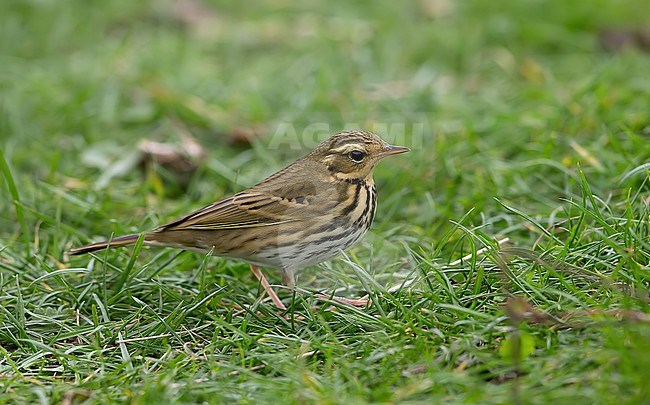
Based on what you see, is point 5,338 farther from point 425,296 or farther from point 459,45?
point 459,45

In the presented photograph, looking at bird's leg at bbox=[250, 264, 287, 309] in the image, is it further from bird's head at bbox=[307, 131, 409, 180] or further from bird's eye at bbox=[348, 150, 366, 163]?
bird's eye at bbox=[348, 150, 366, 163]

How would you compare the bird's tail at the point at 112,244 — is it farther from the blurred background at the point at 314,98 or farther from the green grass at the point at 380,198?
the blurred background at the point at 314,98

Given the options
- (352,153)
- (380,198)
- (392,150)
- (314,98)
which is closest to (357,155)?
(352,153)

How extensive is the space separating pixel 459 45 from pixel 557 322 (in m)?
6.08

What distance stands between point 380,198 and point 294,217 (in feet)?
4.94

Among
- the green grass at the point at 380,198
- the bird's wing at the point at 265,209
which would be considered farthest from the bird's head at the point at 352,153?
the green grass at the point at 380,198

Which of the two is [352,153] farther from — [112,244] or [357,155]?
[112,244]

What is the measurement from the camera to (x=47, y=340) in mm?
4977

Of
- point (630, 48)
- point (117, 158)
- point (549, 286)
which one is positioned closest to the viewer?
point (549, 286)

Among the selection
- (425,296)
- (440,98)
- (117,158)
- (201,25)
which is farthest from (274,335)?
(201,25)

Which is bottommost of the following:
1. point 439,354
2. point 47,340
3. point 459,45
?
point 47,340

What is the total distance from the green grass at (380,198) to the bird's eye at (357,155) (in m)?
0.61

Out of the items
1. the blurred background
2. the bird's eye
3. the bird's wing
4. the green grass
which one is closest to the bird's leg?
the green grass

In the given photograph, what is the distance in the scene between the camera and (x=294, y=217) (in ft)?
18.0
